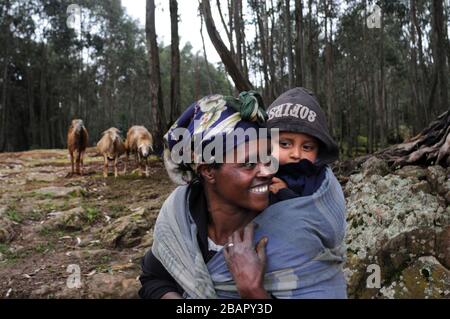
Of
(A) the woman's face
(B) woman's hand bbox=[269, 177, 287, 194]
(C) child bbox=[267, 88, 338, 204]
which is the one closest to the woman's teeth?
(A) the woman's face

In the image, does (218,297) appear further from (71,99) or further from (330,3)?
(71,99)

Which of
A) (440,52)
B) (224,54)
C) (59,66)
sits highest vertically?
(59,66)

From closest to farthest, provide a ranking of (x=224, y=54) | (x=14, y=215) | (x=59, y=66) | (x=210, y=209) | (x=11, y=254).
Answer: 1. (x=210, y=209)
2. (x=11, y=254)
3. (x=14, y=215)
4. (x=224, y=54)
5. (x=59, y=66)

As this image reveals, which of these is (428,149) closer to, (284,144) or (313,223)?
(284,144)

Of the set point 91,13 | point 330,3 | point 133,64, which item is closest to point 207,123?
point 330,3

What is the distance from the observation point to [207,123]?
4.14 ft

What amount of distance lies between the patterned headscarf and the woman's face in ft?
0.13

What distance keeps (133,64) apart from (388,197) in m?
31.9

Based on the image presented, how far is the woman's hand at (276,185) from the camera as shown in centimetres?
137

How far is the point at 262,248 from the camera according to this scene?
4.04 feet

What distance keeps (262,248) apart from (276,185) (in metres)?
0.24

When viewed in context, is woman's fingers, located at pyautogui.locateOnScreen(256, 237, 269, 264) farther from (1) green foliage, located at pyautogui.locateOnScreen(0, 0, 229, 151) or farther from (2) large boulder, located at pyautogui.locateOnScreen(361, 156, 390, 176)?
(1) green foliage, located at pyautogui.locateOnScreen(0, 0, 229, 151)

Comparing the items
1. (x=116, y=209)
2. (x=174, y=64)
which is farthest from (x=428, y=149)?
(x=174, y=64)

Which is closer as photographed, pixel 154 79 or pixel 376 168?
pixel 376 168
